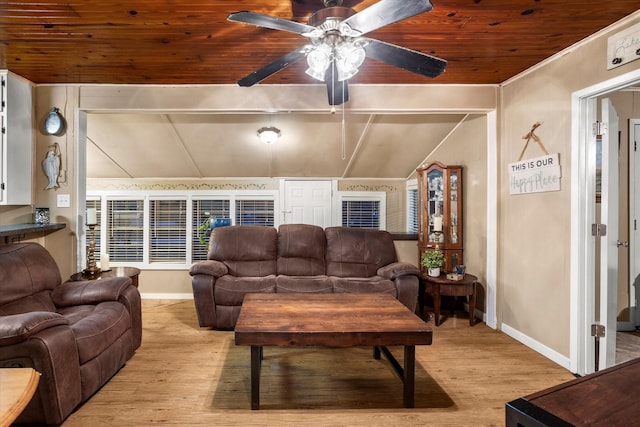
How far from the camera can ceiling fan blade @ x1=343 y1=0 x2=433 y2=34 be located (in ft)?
4.73

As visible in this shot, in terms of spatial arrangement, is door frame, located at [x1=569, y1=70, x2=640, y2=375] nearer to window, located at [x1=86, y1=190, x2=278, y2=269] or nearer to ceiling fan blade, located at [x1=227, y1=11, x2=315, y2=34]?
ceiling fan blade, located at [x1=227, y1=11, x2=315, y2=34]

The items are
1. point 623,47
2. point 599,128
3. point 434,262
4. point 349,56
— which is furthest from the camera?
point 434,262

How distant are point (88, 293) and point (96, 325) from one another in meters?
0.53

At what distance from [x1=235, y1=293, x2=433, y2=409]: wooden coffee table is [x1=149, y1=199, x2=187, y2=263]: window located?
279cm

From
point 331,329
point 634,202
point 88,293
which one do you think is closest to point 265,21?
point 331,329

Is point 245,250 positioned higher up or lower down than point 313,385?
higher up

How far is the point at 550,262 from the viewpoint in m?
2.78

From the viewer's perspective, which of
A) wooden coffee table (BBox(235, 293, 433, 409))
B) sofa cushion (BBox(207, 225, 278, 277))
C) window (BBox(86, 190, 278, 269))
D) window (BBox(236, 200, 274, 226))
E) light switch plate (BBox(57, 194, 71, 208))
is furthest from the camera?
window (BBox(236, 200, 274, 226))

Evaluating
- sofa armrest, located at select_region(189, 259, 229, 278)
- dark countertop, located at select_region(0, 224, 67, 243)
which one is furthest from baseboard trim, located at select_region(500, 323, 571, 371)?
dark countertop, located at select_region(0, 224, 67, 243)

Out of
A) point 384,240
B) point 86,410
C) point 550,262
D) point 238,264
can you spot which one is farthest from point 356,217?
point 86,410

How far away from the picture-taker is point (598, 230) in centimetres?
247

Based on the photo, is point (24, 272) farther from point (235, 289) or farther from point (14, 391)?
point (14, 391)

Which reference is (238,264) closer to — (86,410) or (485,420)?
(86,410)

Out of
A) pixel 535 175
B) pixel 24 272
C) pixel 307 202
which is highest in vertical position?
pixel 535 175
